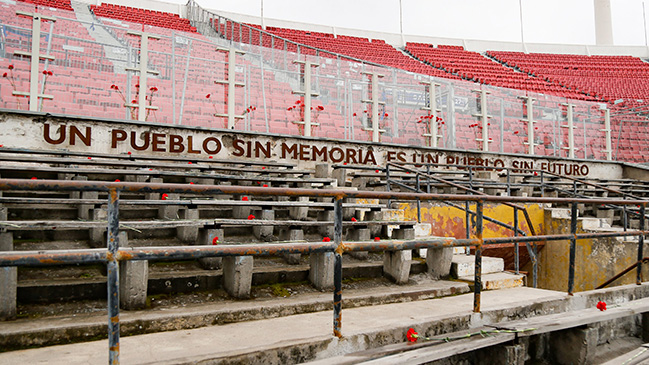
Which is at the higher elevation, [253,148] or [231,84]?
[231,84]

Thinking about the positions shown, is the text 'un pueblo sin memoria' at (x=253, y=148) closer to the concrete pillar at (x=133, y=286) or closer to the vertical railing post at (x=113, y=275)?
the concrete pillar at (x=133, y=286)

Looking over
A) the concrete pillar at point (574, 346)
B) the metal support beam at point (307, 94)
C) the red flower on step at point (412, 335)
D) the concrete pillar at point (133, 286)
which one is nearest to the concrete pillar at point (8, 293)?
the concrete pillar at point (133, 286)

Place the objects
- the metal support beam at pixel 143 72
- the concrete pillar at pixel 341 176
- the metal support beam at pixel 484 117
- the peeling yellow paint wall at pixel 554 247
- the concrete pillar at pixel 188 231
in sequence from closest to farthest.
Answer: the concrete pillar at pixel 188 231, the concrete pillar at pixel 341 176, the peeling yellow paint wall at pixel 554 247, the metal support beam at pixel 143 72, the metal support beam at pixel 484 117

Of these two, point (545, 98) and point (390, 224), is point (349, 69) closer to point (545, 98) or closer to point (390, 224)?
point (390, 224)

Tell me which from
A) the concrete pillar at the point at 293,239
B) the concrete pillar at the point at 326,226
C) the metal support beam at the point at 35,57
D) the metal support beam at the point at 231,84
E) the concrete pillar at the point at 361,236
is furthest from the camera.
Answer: the metal support beam at the point at 231,84

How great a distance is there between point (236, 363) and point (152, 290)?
4.18ft

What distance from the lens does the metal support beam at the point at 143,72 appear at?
6949 mm

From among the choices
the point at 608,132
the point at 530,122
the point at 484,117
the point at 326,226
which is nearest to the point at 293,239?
the point at 326,226

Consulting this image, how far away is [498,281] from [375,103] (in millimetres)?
5373

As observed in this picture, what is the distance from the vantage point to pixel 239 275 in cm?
321

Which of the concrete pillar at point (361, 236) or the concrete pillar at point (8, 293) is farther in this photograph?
the concrete pillar at point (361, 236)

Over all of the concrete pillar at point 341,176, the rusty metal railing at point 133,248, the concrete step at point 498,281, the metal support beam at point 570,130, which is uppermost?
the metal support beam at point 570,130

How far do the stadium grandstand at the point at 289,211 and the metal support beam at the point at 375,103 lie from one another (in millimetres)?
63

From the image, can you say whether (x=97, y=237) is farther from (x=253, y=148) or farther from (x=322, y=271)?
(x=253, y=148)
